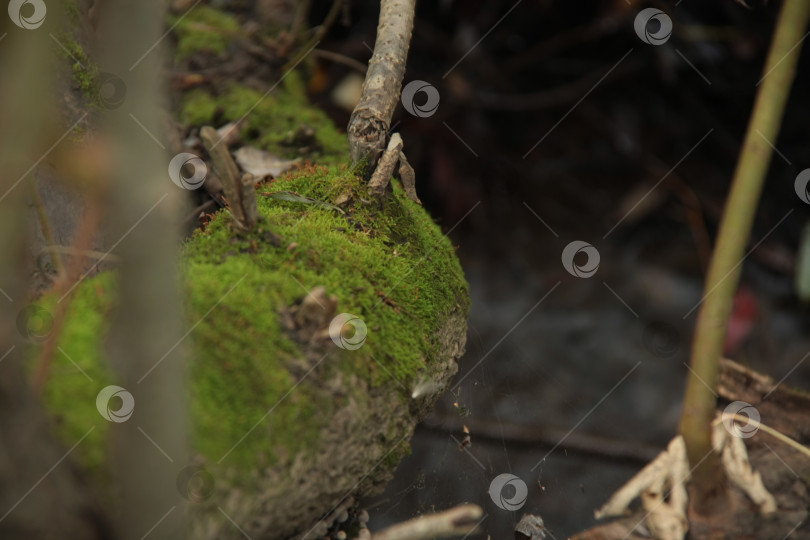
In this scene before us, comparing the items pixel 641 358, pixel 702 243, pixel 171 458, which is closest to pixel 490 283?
pixel 641 358

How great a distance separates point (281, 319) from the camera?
90cm

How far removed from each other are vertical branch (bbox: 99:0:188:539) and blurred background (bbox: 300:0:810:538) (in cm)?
162

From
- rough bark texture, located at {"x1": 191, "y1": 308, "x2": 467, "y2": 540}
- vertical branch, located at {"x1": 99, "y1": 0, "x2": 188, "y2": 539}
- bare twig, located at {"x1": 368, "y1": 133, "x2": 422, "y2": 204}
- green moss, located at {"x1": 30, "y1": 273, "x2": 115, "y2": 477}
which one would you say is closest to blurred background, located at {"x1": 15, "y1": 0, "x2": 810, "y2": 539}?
bare twig, located at {"x1": 368, "y1": 133, "x2": 422, "y2": 204}

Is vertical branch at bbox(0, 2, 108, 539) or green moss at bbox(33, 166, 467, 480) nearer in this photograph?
vertical branch at bbox(0, 2, 108, 539)

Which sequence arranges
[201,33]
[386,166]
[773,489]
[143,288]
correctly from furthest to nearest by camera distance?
1. [201,33]
2. [773,489]
3. [386,166]
4. [143,288]

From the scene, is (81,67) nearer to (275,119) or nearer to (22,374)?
(275,119)

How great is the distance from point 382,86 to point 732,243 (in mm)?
910

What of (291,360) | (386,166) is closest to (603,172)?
(386,166)

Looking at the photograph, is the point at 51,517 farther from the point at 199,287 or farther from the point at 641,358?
the point at 641,358

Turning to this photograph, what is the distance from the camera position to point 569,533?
122 cm

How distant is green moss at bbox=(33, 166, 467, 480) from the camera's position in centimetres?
79

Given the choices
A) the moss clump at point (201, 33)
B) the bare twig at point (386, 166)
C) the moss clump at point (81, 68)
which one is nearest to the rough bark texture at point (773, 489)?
the bare twig at point (386, 166)

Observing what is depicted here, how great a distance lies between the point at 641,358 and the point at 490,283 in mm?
608

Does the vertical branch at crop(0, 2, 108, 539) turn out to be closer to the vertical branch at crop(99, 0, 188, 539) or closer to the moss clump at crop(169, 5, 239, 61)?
the vertical branch at crop(99, 0, 188, 539)
